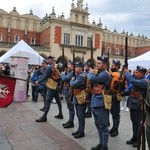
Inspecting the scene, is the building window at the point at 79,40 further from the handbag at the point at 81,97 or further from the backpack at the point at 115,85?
the backpack at the point at 115,85

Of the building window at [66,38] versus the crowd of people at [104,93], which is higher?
the building window at [66,38]

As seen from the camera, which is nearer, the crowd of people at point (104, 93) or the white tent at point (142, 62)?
the crowd of people at point (104, 93)

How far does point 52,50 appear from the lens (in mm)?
44812

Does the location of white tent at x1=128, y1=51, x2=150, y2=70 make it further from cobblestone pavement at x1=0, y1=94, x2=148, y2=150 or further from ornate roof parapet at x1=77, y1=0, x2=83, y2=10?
ornate roof parapet at x1=77, y1=0, x2=83, y2=10

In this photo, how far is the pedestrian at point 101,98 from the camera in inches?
211

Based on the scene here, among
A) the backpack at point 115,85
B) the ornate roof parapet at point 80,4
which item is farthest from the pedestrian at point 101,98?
the ornate roof parapet at point 80,4

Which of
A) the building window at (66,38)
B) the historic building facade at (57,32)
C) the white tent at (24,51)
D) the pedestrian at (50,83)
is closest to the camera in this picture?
the pedestrian at (50,83)

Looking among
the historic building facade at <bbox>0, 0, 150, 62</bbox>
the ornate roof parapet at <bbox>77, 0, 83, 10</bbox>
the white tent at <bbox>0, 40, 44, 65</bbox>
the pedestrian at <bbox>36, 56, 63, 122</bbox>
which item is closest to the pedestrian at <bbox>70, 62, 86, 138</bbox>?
the pedestrian at <bbox>36, 56, 63, 122</bbox>

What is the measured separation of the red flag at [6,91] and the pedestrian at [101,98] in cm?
179

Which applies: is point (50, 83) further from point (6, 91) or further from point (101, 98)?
point (101, 98)

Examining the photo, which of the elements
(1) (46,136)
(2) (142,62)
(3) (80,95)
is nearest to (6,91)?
(1) (46,136)

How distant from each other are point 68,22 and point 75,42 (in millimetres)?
3460

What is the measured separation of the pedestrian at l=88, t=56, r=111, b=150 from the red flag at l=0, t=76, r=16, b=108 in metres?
1.79

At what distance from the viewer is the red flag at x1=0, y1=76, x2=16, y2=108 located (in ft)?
19.9
